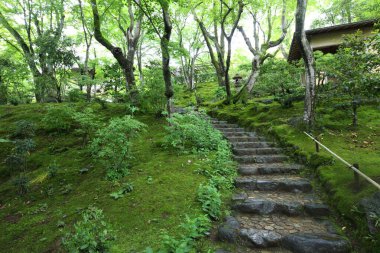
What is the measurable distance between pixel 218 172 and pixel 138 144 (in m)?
3.42

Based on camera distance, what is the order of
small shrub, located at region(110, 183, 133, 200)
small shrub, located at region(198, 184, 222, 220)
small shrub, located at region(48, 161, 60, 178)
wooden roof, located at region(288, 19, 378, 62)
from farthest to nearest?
wooden roof, located at region(288, 19, 378, 62)
small shrub, located at region(48, 161, 60, 178)
small shrub, located at region(110, 183, 133, 200)
small shrub, located at region(198, 184, 222, 220)

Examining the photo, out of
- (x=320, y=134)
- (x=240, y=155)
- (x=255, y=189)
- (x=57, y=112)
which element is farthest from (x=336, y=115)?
(x=57, y=112)

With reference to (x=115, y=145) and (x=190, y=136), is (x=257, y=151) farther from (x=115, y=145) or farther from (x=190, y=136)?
(x=115, y=145)

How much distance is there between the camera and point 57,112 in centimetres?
959

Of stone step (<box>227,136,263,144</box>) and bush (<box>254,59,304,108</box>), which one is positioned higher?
bush (<box>254,59,304,108</box>)

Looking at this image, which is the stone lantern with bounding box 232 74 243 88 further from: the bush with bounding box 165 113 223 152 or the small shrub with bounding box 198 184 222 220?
the small shrub with bounding box 198 184 222 220

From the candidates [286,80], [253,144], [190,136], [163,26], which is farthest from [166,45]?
[286,80]

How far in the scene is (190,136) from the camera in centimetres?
823

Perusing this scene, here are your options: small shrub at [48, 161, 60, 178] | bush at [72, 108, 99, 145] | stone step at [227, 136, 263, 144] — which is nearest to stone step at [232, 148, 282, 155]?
stone step at [227, 136, 263, 144]

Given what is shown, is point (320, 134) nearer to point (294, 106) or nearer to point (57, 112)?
point (294, 106)

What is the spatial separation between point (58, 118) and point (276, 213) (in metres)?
8.55

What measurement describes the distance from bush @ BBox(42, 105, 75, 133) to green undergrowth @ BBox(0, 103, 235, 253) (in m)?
1.11

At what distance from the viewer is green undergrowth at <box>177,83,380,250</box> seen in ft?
14.7

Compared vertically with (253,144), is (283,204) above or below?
below
